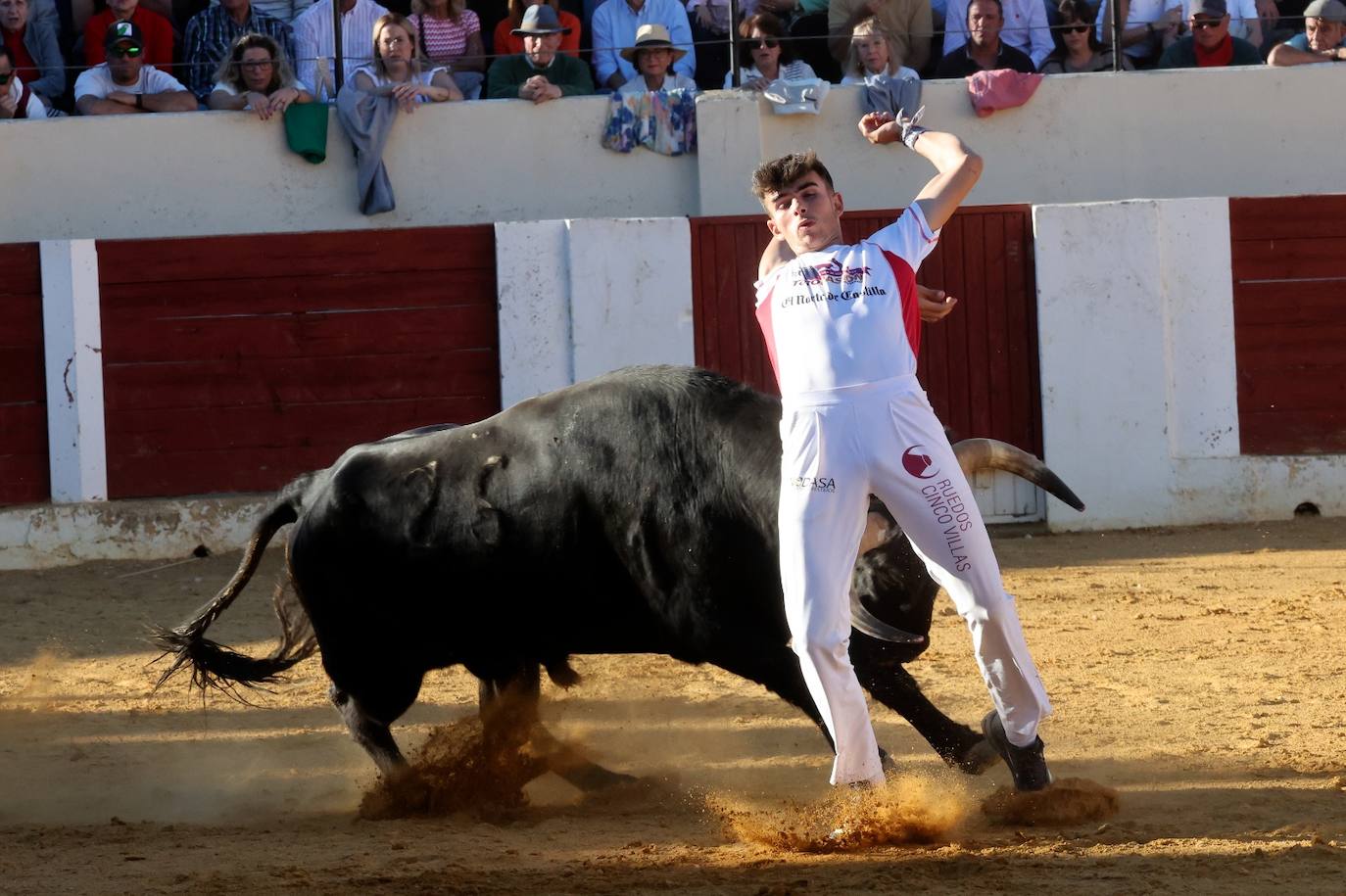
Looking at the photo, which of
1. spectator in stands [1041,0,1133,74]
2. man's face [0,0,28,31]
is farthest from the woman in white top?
spectator in stands [1041,0,1133,74]

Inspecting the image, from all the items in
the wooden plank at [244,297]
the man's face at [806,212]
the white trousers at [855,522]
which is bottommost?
the white trousers at [855,522]

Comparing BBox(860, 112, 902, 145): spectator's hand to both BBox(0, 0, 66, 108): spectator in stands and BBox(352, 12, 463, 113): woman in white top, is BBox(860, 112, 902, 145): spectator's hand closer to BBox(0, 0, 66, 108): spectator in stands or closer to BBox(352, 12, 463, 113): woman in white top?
BBox(352, 12, 463, 113): woman in white top

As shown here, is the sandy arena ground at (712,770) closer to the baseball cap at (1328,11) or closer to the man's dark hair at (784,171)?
the man's dark hair at (784,171)

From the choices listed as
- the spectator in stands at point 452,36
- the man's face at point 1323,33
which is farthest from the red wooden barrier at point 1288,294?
the spectator in stands at point 452,36

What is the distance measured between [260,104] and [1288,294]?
5.84 metres

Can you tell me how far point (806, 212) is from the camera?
3.41 meters

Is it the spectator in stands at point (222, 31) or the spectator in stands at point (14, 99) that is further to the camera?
the spectator in stands at point (222, 31)

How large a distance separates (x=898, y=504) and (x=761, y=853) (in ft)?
2.50

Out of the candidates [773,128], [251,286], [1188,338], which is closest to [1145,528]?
[1188,338]

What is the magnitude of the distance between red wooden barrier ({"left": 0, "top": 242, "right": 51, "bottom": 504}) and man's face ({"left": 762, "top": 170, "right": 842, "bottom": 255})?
6.53 meters

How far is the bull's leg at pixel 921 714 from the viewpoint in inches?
152

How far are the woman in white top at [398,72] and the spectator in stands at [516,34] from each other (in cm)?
51

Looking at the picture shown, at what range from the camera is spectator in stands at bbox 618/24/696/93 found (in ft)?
31.7

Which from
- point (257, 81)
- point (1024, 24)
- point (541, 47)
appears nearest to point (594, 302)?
point (541, 47)
